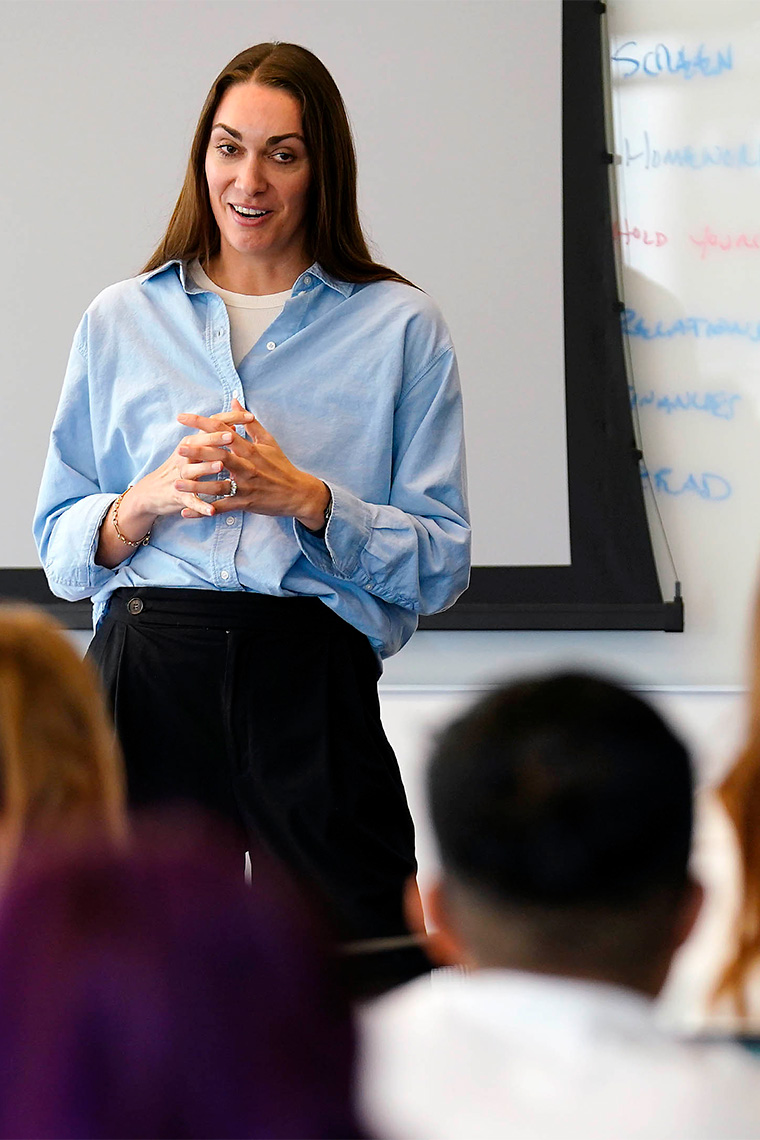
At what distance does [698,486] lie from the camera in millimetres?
3000

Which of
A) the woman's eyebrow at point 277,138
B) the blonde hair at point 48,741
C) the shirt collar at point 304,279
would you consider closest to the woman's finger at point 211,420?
the shirt collar at point 304,279

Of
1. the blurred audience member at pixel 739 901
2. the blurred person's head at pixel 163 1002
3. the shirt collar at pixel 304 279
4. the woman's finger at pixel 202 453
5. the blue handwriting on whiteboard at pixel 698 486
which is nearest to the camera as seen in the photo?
the blurred person's head at pixel 163 1002

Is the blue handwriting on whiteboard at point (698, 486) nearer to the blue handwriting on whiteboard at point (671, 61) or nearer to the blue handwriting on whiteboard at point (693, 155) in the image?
the blue handwriting on whiteboard at point (693, 155)

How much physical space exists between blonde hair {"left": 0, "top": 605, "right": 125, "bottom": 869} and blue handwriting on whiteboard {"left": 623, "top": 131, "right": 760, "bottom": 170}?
2.44 m

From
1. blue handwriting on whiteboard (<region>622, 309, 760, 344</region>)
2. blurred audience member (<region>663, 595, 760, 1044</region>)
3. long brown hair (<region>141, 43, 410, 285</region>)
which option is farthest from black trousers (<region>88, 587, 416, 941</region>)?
blue handwriting on whiteboard (<region>622, 309, 760, 344</region>)

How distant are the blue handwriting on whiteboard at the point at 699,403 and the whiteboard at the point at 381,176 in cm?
21

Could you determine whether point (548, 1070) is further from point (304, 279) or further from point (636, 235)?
point (636, 235)

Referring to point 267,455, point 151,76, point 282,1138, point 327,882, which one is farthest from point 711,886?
point 151,76

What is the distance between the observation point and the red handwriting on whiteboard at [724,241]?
3009mm

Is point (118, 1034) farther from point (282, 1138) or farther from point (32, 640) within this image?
point (32, 640)

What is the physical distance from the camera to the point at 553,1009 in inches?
28.3

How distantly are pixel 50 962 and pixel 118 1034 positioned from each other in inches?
1.5

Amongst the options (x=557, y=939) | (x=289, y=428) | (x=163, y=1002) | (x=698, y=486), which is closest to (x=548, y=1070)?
(x=557, y=939)

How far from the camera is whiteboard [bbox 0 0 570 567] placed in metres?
3.06
